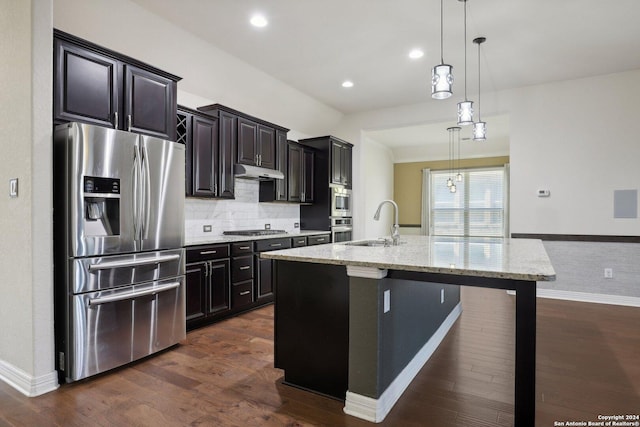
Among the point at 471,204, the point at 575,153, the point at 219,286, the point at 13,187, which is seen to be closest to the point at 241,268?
the point at 219,286

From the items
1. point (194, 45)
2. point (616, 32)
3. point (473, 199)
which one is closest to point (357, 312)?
point (194, 45)

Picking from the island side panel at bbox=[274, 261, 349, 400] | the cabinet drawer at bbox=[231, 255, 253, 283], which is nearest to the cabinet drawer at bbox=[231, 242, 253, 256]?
the cabinet drawer at bbox=[231, 255, 253, 283]

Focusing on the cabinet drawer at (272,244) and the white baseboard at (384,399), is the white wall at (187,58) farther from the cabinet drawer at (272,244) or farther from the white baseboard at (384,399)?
the white baseboard at (384,399)

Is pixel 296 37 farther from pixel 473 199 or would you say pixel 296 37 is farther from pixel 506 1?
pixel 473 199

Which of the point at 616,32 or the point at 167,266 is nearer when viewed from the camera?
the point at 167,266

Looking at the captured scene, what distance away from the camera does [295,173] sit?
218 inches

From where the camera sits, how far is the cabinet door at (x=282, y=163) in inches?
199

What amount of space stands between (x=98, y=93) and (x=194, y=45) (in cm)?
145

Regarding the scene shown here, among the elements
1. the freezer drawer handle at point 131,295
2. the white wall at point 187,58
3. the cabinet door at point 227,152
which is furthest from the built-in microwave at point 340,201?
the freezer drawer handle at point 131,295

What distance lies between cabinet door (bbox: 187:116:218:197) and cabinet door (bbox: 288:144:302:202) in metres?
1.52

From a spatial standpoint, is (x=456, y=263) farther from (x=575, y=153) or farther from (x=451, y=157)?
(x=451, y=157)

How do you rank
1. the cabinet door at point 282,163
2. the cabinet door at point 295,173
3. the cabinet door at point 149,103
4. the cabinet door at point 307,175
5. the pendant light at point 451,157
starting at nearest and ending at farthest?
1. the cabinet door at point 149,103
2. the cabinet door at point 282,163
3. the cabinet door at point 295,173
4. the cabinet door at point 307,175
5. the pendant light at point 451,157

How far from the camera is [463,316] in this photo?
399 cm

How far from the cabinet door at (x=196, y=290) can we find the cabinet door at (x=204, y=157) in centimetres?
84
